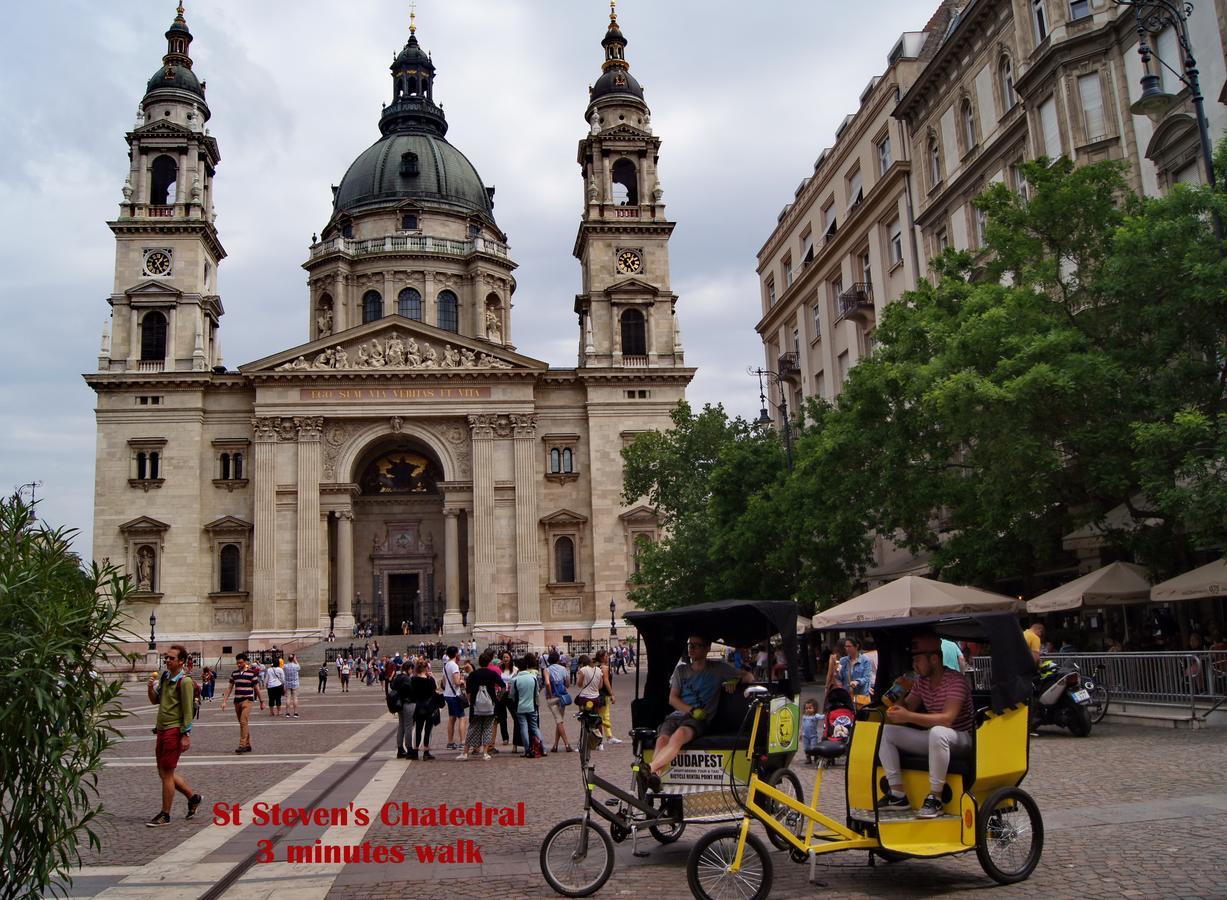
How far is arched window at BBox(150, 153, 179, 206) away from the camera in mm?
60031

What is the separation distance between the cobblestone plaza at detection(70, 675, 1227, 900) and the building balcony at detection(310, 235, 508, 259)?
5478 cm

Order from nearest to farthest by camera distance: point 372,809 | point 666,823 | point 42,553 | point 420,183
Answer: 1. point 42,553
2. point 666,823
3. point 372,809
4. point 420,183

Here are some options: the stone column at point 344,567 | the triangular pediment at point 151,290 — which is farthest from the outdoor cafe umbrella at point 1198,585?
the triangular pediment at point 151,290

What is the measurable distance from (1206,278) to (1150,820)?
10872mm

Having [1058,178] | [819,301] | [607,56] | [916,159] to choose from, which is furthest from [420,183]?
[1058,178]

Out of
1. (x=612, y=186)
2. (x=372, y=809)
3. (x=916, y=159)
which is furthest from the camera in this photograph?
(x=612, y=186)

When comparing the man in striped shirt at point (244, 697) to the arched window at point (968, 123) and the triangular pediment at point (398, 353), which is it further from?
the triangular pediment at point (398, 353)

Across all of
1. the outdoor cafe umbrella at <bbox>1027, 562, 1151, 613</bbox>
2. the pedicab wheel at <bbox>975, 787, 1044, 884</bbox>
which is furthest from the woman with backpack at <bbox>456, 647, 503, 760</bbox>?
the pedicab wheel at <bbox>975, 787, 1044, 884</bbox>

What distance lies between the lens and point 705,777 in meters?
8.86

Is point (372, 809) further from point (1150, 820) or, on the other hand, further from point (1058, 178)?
point (1058, 178)

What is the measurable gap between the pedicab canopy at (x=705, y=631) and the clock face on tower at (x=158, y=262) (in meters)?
54.8

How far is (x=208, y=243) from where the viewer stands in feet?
198

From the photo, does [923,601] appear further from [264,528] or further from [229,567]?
[229,567]

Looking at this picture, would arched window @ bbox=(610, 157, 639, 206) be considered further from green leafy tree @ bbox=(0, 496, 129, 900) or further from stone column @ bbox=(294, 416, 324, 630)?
green leafy tree @ bbox=(0, 496, 129, 900)
